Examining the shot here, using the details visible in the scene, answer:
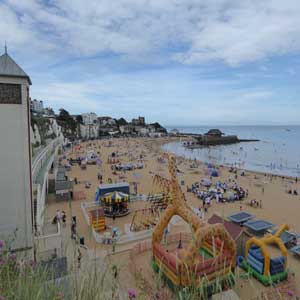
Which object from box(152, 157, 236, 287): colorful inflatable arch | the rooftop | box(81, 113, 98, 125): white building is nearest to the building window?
the rooftop

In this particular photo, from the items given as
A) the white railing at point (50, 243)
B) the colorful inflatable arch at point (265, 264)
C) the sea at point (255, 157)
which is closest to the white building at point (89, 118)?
the sea at point (255, 157)

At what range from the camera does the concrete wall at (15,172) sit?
657 cm

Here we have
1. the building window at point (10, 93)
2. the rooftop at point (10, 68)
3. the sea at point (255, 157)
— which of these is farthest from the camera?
the sea at point (255, 157)

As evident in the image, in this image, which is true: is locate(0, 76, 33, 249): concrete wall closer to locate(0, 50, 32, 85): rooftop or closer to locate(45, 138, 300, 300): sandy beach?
locate(0, 50, 32, 85): rooftop

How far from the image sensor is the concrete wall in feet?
21.6

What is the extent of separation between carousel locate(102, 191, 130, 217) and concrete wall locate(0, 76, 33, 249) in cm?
847

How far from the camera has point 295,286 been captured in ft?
27.4

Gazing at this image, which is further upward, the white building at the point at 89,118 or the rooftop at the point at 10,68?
the white building at the point at 89,118

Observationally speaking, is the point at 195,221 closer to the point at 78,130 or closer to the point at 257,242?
the point at 257,242

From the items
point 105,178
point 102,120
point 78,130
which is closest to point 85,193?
point 105,178

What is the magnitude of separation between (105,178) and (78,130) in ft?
231

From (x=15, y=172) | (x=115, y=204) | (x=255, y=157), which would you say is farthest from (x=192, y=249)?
(x=255, y=157)

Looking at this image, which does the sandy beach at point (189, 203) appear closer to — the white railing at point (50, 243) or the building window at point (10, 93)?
the white railing at point (50, 243)

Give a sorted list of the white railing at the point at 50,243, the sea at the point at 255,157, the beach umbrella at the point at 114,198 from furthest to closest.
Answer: the sea at the point at 255,157, the beach umbrella at the point at 114,198, the white railing at the point at 50,243
